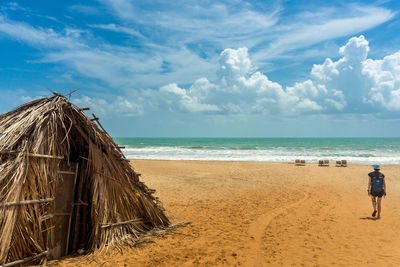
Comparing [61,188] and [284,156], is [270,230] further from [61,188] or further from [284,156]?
[284,156]

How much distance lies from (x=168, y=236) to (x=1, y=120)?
382 centimetres

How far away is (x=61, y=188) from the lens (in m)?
4.43

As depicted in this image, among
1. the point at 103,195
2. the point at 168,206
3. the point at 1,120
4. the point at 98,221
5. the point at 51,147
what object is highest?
the point at 1,120

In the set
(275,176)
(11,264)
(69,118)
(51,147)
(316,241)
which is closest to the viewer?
(11,264)

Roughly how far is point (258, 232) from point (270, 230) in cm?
34

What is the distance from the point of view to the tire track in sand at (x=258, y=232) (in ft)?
15.0

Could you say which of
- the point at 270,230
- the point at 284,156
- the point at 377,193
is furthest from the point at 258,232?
the point at 284,156

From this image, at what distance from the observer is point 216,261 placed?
4500mm

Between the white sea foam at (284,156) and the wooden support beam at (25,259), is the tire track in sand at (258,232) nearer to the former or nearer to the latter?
the wooden support beam at (25,259)

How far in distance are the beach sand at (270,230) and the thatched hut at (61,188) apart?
17.5 inches

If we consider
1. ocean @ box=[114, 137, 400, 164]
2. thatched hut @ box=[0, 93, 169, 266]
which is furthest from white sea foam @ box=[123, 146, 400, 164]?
thatched hut @ box=[0, 93, 169, 266]

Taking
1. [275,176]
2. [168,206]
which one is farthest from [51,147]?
[275,176]

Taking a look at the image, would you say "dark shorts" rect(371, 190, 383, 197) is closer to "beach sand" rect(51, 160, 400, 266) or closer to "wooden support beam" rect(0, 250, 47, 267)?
"beach sand" rect(51, 160, 400, 266)

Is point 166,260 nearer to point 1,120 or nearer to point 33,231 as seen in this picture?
point 33,231
